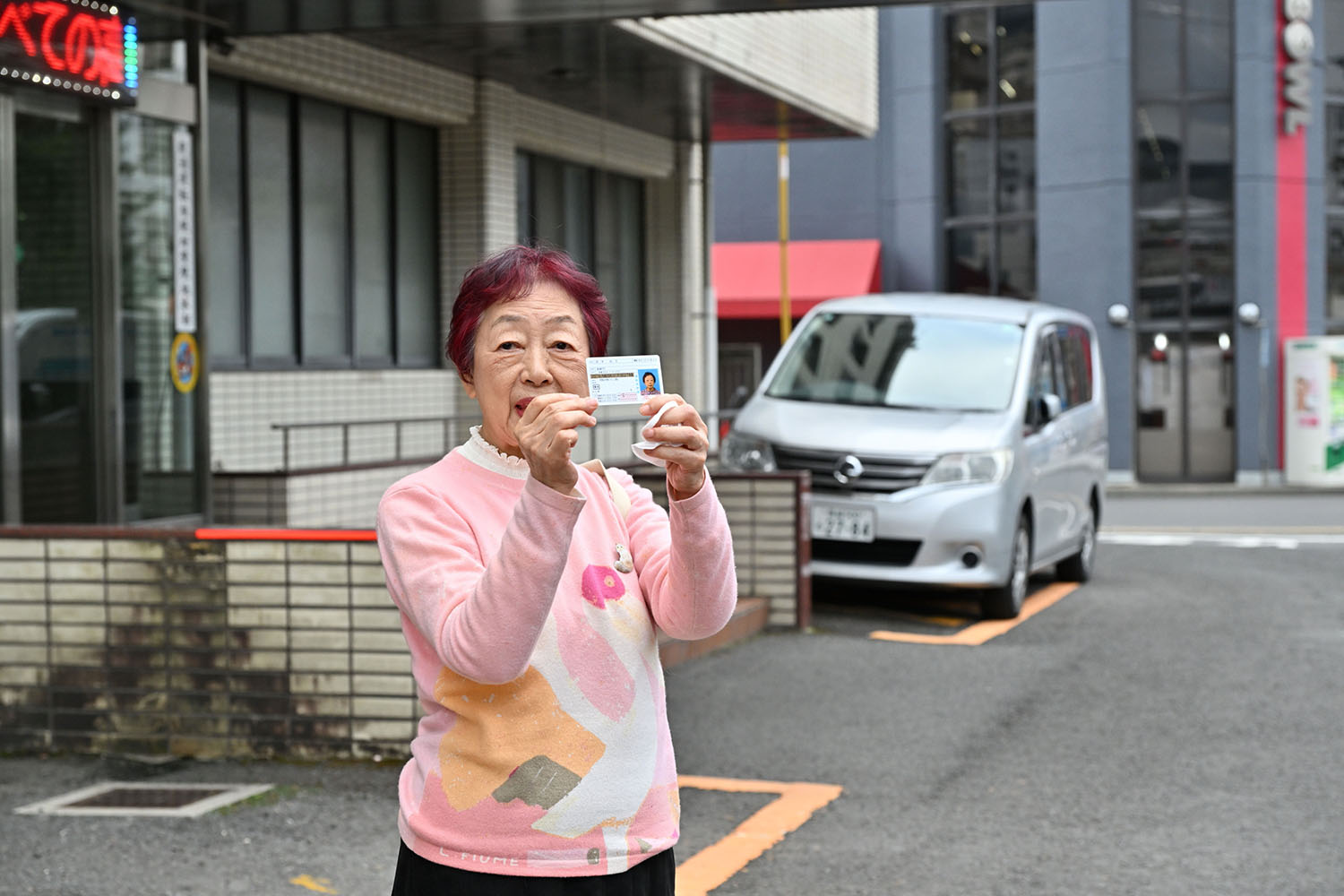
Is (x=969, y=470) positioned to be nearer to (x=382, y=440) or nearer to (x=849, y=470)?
(x=849, y=470)

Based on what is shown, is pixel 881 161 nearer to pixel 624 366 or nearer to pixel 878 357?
pixel 878 357

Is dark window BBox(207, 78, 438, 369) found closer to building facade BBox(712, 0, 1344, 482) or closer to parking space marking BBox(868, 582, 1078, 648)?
parking space marking BBox(868, 582, 1078, 648)

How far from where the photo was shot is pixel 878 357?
1120cm

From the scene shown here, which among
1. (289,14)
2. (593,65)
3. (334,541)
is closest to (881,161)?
(593,65)

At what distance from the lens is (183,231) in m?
9.09

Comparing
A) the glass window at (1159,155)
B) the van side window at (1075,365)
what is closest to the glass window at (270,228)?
the van side window at (1075,365)

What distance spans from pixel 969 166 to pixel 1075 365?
19.4 m

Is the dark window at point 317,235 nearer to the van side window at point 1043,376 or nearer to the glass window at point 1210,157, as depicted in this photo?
the van side window at point 1043,376

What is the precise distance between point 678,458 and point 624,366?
13 centimetres

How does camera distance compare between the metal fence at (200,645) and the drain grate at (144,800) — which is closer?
the drain grate at (144,800)

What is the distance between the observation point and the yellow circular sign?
906 cm

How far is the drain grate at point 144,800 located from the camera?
5.58 m

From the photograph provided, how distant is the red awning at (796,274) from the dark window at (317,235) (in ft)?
55.9

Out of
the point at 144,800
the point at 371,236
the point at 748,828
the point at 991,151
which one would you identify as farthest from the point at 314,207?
the point at 991,151
